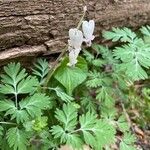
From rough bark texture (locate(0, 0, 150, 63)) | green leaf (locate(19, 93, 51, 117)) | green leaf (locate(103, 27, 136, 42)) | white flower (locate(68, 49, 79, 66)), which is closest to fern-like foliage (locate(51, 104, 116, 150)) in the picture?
green leaf (locate(19, 93, 51, 117))

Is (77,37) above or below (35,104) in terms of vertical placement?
above

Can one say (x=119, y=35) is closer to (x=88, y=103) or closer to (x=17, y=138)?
(x=88, y=103)

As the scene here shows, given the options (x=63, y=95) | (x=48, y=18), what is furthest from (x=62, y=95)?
(x=48, y=18)

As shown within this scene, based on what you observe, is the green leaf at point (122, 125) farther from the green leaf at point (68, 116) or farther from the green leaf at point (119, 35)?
the green leaf at point (119, 35)

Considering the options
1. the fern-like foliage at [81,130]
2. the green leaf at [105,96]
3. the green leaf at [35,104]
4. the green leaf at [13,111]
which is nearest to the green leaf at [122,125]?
the green leaf at [105,96]

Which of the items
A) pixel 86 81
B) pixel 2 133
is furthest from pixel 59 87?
pixel 2 133

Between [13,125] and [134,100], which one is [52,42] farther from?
[134,100]
